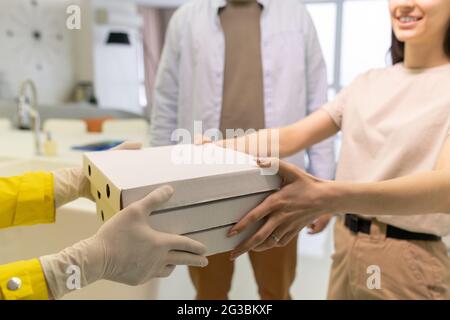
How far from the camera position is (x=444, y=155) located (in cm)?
72

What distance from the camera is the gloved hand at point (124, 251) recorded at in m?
0.54

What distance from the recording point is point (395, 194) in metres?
0.66

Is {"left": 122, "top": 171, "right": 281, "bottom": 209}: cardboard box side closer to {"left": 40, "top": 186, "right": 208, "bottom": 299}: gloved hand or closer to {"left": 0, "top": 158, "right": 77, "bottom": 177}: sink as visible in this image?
{"left": 40, "top": 186, "right": 208, "bottom": 299}: gloved hand

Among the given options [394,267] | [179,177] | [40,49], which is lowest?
[394,267]

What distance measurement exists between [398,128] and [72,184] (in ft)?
2.16

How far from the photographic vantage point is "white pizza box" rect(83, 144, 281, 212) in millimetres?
551

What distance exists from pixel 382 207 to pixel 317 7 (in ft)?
2.74

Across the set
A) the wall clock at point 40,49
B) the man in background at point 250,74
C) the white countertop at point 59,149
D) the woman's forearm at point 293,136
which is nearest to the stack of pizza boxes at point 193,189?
the woman's forearm at point 293,136

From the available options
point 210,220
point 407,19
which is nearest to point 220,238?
point 210,220

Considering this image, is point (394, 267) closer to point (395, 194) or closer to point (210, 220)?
point (395, 194)

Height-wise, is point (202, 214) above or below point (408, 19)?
below

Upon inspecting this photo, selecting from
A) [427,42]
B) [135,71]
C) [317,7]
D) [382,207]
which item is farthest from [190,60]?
[135,71]

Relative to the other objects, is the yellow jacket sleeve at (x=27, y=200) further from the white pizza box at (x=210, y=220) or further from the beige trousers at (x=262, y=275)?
the beige trousers at (x=262, y=275)
